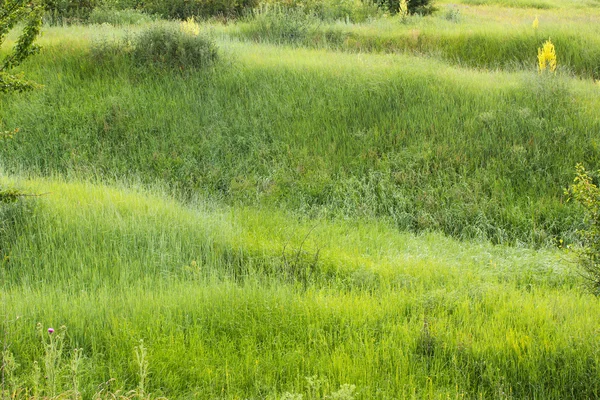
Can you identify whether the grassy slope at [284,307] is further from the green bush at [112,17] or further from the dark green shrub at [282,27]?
the green bush at [112,17]

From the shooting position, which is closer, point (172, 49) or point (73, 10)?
point (172, 49)

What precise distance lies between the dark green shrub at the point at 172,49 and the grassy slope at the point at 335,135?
1.55 ft

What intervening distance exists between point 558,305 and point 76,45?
13.3 metres

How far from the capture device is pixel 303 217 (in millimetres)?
9133

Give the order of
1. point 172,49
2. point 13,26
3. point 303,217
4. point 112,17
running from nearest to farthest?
point 13,26 → point 303,217 → point 172,49 → point 112,17

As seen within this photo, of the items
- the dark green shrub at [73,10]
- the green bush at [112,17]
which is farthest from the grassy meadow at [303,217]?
the dark green shrub at [73,10]

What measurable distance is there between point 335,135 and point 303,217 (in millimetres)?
3091

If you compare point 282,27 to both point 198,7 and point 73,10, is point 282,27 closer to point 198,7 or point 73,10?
point 198,7

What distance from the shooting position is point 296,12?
19484 millimetres

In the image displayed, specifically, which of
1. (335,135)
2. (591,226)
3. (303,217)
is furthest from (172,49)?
(591,226)

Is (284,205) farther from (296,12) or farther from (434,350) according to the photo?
(296,12)

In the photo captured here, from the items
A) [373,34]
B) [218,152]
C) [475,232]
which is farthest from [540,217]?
[373,34]

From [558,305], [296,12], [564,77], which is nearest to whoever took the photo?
[558,305]

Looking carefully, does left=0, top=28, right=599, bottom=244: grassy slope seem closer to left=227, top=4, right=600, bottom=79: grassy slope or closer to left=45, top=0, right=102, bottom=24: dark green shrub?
left=227, top=4, right=600, bottom=79: grassy slope
